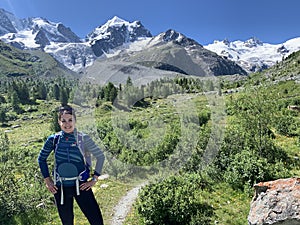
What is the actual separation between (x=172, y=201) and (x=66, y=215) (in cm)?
499

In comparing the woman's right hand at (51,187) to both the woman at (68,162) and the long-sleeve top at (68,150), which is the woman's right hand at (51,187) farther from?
the long-sleeve top at (68,150)

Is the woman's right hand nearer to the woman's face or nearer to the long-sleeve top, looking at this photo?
the long-sleeve top

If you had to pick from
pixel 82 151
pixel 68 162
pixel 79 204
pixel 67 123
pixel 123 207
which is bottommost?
pixel 123 207

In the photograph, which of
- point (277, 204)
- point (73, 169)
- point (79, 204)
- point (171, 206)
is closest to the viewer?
point (73, 169)

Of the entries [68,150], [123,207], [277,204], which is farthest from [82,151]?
[123,207]

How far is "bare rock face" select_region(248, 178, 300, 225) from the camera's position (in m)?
6.63

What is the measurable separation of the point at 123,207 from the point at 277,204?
6754mm

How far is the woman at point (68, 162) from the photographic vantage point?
5.20 metres

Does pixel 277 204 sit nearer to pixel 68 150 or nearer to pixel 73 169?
pixel 73 169

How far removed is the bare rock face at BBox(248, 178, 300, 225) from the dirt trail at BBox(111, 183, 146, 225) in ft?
17.0

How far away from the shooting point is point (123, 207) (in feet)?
37.9

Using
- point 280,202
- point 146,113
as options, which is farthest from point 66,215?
point 146,113

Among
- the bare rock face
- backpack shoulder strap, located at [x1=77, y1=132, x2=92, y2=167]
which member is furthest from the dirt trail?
backpack shoulder strap, located at [x1=77, y1=132, x2=92, y2=167]

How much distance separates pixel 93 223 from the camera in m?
5.52
